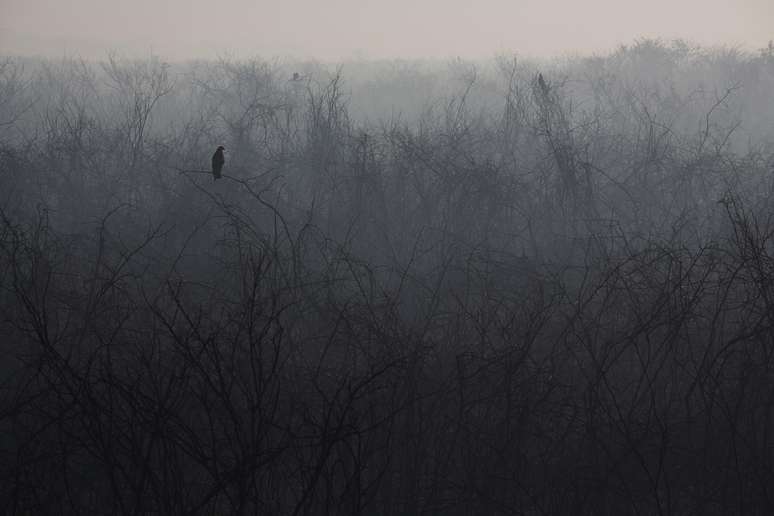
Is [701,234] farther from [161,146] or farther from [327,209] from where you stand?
[161,146]

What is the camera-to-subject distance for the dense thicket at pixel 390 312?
89.1 inches

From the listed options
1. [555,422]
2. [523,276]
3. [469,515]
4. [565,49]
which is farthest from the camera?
[565,49]

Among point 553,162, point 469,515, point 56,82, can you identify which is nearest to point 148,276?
point 469,515

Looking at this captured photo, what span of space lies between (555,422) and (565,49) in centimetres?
1366

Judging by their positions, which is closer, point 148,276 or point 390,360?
point 390,360

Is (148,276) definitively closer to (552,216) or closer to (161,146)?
(161,146)

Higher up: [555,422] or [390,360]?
[390,360]

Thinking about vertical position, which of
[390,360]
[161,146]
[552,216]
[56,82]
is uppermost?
[56,82]

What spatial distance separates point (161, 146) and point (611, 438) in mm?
5557

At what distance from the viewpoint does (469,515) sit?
2.34 m

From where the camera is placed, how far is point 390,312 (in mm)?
2924

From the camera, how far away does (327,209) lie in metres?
5.45

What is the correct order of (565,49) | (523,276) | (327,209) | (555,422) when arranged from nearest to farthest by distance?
(555,422)
(523,276)
(327,209)
(565,49)

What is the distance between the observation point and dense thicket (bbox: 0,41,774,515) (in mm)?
2264
